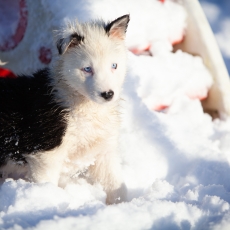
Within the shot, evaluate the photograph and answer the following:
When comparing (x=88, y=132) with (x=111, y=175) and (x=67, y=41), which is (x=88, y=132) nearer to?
(x=111, y=175)

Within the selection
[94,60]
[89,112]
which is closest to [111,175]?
[89,112]

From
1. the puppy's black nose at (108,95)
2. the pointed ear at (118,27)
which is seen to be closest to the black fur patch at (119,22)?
the pointed ear at (118,27)

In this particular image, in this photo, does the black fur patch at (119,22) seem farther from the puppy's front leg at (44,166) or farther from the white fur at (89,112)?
the puppy's front leg at (44,166)

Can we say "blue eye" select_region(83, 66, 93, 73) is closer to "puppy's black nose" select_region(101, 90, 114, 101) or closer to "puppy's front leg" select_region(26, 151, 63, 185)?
"puppy's black nose" select_region(101, 90, 114, 101)

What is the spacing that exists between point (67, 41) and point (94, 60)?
229 mm

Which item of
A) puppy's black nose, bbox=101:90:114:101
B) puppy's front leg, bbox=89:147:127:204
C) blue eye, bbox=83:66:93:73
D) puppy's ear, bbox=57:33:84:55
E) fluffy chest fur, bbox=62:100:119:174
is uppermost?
puppy's ear, bbox=57:33:84:55

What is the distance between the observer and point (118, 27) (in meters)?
3.49

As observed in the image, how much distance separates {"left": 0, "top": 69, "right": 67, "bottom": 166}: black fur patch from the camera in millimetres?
3455

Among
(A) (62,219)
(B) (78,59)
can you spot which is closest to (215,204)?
(A) (62,219)

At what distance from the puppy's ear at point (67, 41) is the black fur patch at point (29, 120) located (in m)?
0.37

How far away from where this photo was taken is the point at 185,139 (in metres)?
4.55

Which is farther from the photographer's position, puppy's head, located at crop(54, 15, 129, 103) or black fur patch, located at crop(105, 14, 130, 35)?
black fur patch, located at crop(105, 14, 130, 35)

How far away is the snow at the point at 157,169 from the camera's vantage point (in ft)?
9.73

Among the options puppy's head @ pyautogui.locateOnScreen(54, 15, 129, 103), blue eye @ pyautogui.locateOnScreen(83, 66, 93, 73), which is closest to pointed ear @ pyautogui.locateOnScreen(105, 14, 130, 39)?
puppy's head @ pyautogui.locateOnScreen(54, 15, 129, 103)
